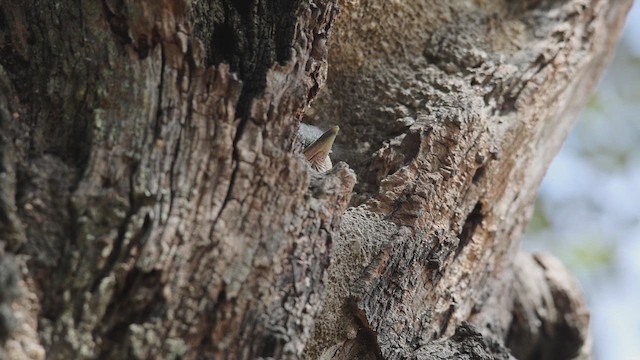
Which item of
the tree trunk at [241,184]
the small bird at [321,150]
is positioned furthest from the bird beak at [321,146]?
the tree trunk at [241,184]

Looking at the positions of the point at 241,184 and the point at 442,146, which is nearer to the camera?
the point at 241,184

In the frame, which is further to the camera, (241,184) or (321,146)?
(321,146)

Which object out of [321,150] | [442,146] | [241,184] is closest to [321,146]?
[321,150]

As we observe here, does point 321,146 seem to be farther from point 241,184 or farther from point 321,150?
point 241,184

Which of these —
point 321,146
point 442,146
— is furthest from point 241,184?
point 442,146

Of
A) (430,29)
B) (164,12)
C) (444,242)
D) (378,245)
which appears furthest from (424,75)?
(164,12)

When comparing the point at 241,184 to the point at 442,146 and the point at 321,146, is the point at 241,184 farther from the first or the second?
the point at 442,146

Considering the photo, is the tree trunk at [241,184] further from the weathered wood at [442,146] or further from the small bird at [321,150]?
the small bird at [321,150]

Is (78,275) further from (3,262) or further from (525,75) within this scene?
(525,75)
